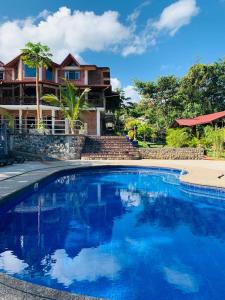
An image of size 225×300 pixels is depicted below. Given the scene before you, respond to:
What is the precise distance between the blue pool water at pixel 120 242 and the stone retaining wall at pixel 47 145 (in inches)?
335

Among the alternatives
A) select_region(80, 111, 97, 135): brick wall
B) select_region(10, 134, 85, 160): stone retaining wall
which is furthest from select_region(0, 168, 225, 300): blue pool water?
select_region(80, 111, 97, 135): brick wall

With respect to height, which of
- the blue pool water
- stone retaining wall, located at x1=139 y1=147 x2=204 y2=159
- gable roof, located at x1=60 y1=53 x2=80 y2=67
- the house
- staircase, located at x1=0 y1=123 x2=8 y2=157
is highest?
gable roof, located at x1=60 y1=53 x2=80 y2=67

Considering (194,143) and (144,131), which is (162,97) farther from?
(194,143)

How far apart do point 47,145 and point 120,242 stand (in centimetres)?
1506

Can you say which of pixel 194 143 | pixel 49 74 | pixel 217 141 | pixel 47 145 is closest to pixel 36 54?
pixel 49 74

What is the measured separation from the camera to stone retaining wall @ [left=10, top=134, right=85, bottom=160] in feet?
67.9

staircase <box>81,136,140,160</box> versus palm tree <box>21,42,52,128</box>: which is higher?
palm tree <box>21,42,52,128</box>

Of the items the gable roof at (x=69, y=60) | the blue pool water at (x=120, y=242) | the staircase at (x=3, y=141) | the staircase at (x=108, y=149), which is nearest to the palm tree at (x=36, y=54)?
the staircase at (x=108, y=149)

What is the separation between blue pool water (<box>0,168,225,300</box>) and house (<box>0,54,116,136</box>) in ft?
55.9

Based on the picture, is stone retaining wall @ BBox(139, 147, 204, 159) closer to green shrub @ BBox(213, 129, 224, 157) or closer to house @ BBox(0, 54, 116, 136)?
green shrub @ BBox(213, 129, 224, 157)

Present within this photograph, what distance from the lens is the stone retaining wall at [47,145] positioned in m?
20.7

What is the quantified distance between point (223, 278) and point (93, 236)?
3065 mm

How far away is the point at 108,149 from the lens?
22203 millimetres

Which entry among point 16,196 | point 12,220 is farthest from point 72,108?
point 12,220
